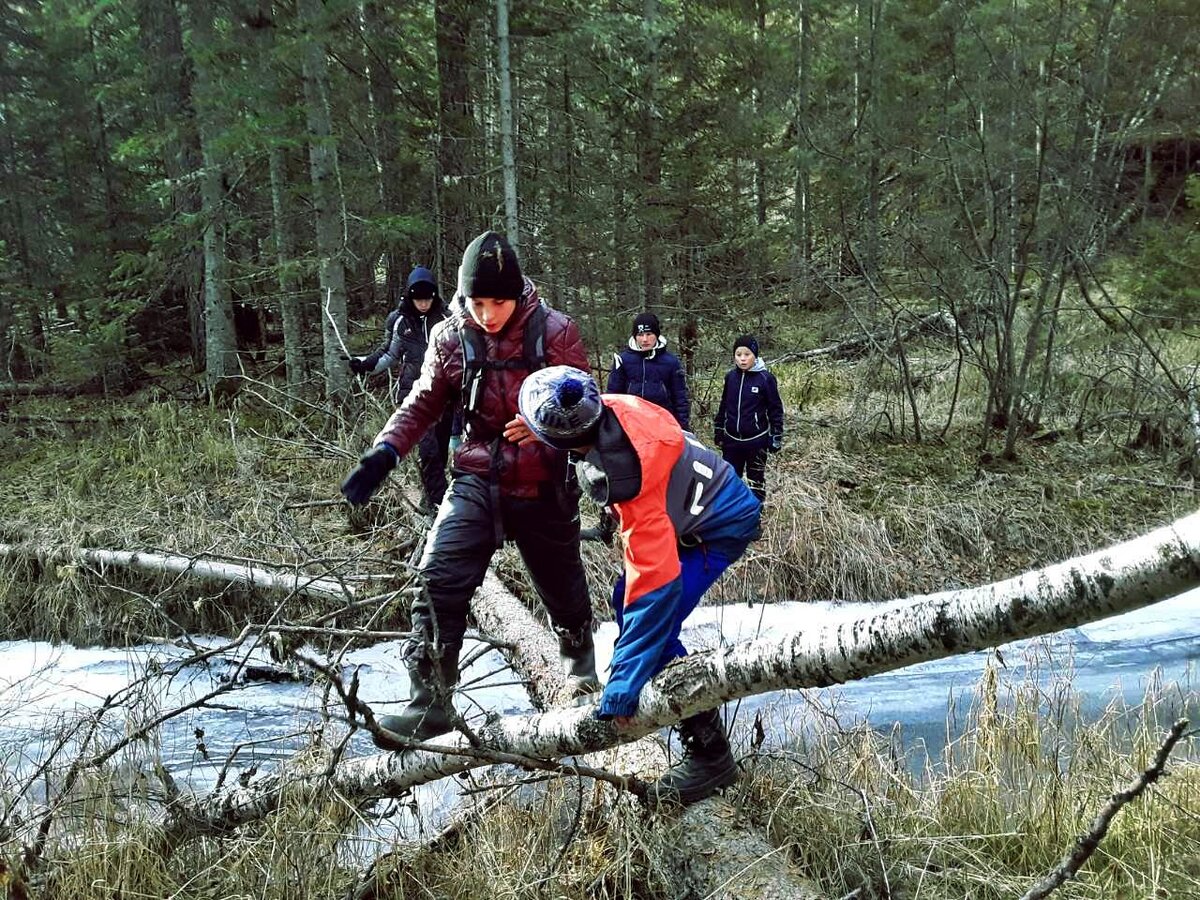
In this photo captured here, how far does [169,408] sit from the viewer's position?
34.4 feet

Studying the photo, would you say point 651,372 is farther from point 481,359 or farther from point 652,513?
point 652,513

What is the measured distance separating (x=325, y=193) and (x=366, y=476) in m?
6.58

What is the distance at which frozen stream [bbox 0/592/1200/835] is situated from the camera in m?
4.62

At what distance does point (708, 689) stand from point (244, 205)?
1271 centimetres

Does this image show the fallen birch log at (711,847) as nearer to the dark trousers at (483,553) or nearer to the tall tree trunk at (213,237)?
the dark trousers at (483,553)

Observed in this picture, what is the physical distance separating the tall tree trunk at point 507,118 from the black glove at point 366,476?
561 cm

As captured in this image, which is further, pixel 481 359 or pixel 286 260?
pixel 286 260

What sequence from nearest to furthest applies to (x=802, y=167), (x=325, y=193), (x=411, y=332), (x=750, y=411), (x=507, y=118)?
(x=411, y=332) → (x=750, y=411) → (x=507, y=118) → (x=325, y=193) → (x=802, y=167)

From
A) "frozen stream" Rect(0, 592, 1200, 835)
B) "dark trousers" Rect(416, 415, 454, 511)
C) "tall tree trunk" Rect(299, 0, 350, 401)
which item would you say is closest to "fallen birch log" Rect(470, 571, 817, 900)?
"frozen stream" Rect(0, 592, 1200, 835)

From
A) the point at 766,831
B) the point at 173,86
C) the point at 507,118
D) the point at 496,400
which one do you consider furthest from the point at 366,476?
the point at 173,86

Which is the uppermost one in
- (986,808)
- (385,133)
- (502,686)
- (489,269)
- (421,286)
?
(385,133)

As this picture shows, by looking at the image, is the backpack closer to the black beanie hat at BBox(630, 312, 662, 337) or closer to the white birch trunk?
the white birch trunk

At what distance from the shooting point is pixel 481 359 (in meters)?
3.28

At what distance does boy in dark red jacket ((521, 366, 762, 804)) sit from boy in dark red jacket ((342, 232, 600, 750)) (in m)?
0.56
